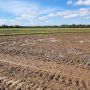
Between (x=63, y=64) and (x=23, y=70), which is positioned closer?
(x=23, y=70)

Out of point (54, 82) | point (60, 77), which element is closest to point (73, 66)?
point (60, 77)

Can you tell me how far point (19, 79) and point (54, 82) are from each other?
1.16 meters

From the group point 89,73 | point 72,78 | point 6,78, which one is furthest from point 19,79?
point 89,73

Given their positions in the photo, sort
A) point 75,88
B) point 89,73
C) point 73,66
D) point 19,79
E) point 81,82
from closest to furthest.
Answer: point 75,88, point 81,82, point 19,79, point 89,73, point 73,66

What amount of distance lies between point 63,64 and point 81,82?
114 inches

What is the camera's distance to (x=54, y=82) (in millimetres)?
6723

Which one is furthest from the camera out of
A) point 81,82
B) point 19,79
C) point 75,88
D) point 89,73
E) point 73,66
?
point 73,66

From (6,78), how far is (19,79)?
0.50 m

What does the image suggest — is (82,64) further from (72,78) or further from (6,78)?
(6,78)

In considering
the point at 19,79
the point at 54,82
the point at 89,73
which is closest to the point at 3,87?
the point at 19,79

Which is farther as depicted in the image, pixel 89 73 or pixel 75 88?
pixel 89 73

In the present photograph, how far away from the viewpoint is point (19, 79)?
23.4 feet

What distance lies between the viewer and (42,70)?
8.36m

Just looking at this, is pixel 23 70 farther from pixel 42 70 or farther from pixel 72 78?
pixel 72 78
